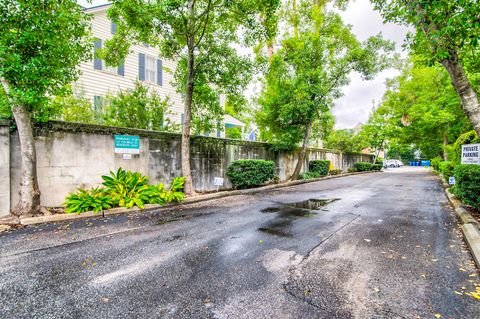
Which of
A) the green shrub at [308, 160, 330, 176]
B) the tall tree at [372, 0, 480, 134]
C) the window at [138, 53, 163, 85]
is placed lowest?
Answer: the green shrub at [308, 160, 330, 176]

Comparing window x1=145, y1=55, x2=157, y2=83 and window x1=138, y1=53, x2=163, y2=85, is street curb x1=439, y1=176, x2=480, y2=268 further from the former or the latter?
window x1=145, y1=55, x2=157, y2=83

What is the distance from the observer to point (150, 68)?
1279cm

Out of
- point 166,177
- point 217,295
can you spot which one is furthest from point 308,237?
point 166,177

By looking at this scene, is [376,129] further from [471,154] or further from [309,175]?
[471,154]

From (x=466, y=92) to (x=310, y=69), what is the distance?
335 inches

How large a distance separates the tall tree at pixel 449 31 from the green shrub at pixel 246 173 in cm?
688

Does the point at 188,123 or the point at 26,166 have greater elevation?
the point at 188,123

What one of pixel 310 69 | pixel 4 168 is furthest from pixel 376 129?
pixel 4 168

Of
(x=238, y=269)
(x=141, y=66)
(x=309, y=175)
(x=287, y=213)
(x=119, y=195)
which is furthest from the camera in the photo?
(x=309, y=175)

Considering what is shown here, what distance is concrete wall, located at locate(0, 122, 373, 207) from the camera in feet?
17.5

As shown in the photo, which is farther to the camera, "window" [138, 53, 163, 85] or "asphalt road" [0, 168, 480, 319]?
"window" [138, 53, 163, 85]

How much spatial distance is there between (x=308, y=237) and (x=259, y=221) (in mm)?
1328

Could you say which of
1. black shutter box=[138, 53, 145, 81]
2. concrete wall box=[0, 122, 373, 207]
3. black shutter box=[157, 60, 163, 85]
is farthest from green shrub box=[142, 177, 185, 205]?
black shutter box=[157, 60, 163, 85]

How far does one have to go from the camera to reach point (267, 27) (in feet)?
24.5
